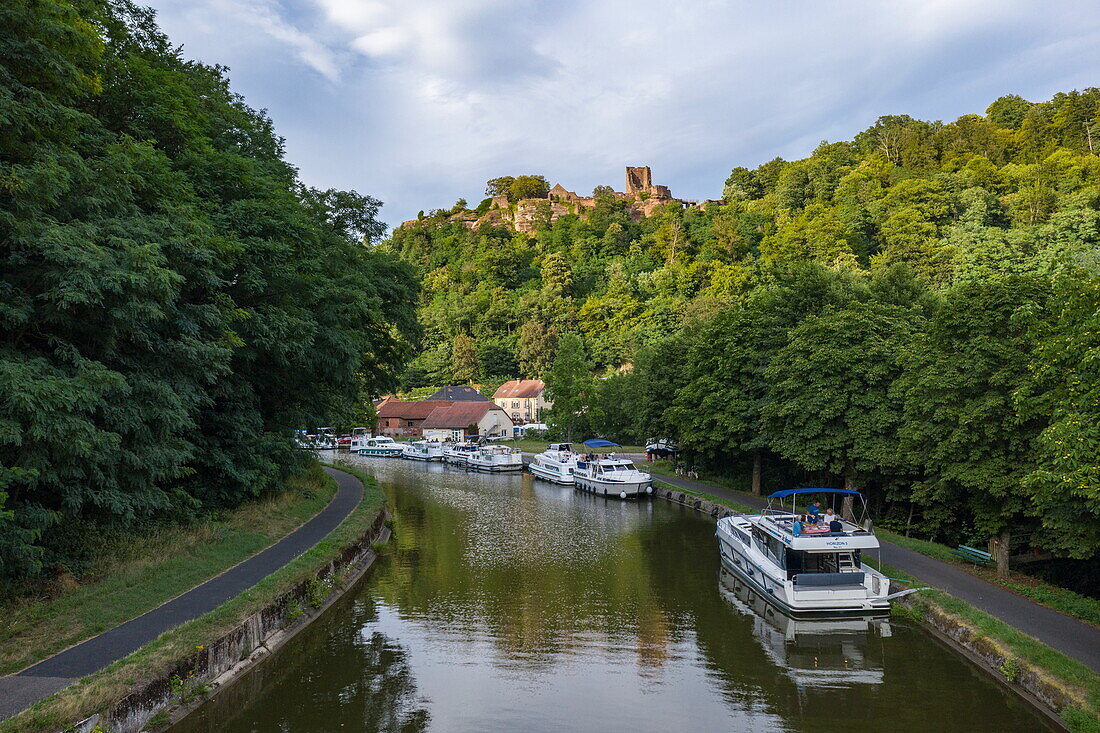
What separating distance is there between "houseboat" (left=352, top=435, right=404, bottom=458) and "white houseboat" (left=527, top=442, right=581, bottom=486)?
71.7 feet

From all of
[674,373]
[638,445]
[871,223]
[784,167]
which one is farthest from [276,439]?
[784,167]

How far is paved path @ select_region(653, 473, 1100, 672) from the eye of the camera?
11448mm

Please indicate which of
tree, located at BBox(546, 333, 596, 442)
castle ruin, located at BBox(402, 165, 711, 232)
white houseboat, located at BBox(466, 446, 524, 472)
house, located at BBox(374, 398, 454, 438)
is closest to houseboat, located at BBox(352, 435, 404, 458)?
house, located at BBox(374, 398, 454, 438)

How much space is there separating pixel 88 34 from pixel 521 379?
83683mm

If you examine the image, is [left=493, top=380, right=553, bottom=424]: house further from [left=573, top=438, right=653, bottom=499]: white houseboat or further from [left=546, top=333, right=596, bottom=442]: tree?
[left=573, top=438, right=653, bottom=499]: white houseboat

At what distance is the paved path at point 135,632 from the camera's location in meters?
8.52

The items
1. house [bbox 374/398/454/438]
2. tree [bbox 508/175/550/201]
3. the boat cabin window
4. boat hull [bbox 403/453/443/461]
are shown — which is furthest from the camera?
tree [bbox 508/175/550/201]

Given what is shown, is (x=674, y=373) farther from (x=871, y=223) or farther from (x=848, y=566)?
(x=871, y=223)

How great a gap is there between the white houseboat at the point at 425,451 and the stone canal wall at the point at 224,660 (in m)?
44.8

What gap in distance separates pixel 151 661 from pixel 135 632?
1.60 meters

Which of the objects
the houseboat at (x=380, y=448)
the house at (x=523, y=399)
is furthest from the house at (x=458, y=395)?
the houseboat at (x=380, y=448)

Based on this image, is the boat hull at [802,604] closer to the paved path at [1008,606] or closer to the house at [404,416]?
the paved path at [1008,606]


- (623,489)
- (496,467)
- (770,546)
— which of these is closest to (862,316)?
(770,546)

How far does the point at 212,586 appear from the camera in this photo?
1381cm
